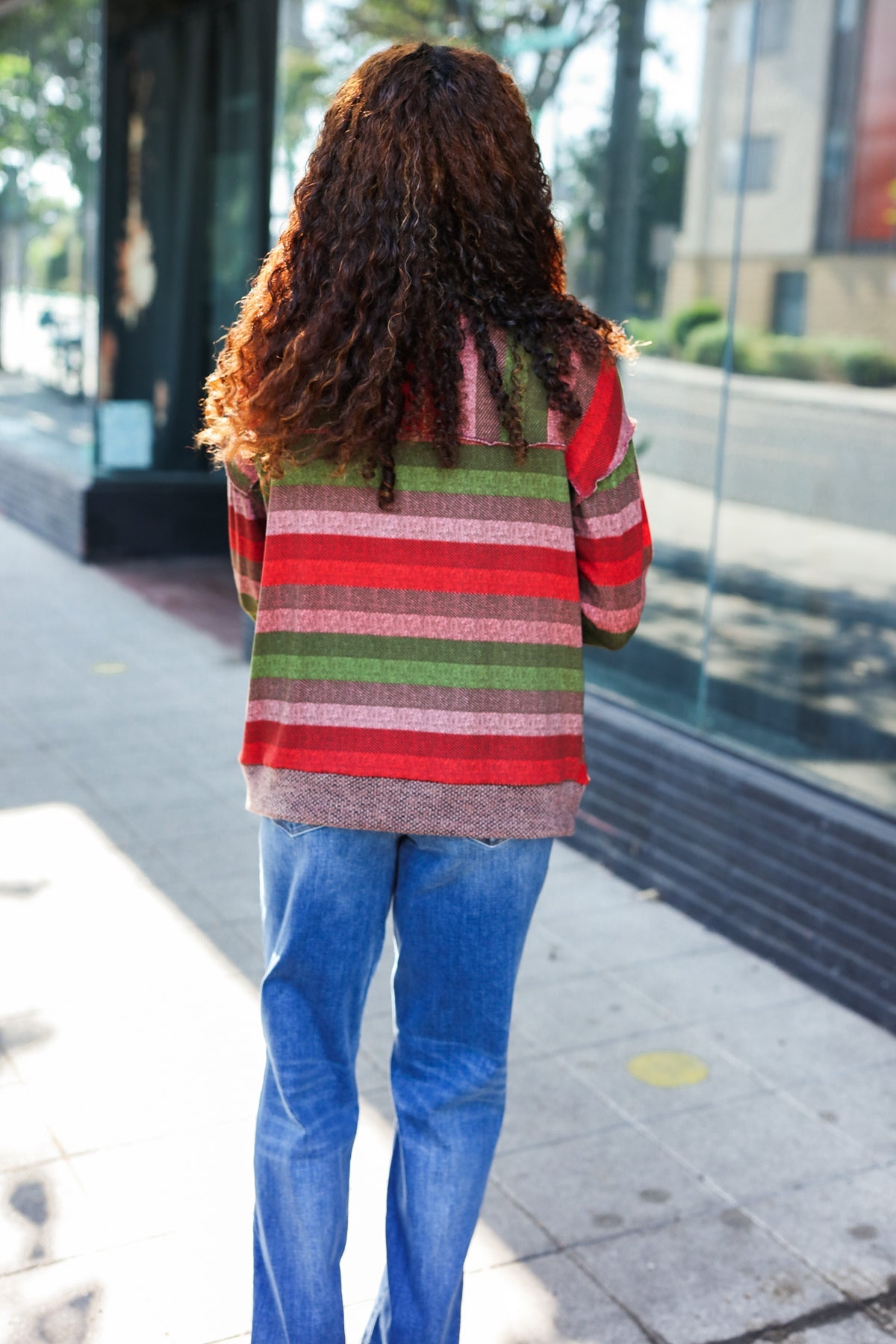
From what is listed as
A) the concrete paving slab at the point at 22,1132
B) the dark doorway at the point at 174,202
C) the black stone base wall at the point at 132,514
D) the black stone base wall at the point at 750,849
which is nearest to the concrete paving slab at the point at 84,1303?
the concrete paving slab at the point at 22,1132

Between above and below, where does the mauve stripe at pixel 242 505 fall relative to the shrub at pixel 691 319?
below

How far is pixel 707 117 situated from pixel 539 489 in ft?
11.2

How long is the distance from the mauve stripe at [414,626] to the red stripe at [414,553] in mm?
67

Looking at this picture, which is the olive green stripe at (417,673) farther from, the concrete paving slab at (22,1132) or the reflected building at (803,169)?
the reflected building at (803,169)

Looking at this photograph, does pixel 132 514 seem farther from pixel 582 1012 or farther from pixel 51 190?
pixel 582 1012

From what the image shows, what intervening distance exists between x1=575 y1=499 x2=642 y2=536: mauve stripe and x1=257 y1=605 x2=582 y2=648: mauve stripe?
0.47 ft

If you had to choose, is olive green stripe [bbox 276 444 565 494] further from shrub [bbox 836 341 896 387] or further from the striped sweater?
shrub [bbox 836 341 896 387]

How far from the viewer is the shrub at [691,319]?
484 centimetres

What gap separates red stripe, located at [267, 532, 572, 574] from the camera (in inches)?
75.9

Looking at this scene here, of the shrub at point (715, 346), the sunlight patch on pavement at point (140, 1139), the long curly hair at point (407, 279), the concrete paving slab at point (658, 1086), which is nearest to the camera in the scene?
the long curly hair at point (407, 279)

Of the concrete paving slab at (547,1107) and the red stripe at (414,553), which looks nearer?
the red stripe at (414,553)

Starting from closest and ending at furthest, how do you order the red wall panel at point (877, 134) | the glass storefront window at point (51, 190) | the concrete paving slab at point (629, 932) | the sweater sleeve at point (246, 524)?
the sweater sleeve at point (246, 524) < the red wall panel at point (877, 134) < the concrete paving slab at point (629, 932) < the glass storefront window at point (51, 190)

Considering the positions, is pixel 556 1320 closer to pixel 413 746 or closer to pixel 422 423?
pixel 413 746

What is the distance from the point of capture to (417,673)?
6.35 ft
